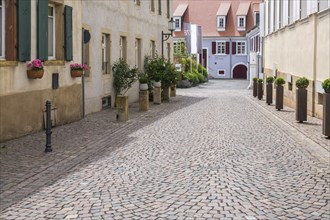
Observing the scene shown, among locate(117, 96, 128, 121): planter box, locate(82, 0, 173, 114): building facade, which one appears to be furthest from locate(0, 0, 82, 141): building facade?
locate(82, 0, 173, 114): building facade

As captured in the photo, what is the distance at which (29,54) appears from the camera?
484 inches

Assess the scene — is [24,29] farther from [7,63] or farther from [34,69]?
[7,63]

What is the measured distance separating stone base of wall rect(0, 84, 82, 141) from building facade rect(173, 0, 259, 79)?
51034 millimetres

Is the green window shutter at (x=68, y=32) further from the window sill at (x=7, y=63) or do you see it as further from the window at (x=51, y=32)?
the window sill at (x=7, y=63)

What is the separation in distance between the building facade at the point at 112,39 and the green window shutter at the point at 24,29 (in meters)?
5.41

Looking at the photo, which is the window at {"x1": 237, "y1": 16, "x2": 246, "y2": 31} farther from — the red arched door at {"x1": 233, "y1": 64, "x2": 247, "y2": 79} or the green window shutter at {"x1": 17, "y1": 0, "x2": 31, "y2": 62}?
the green window shutter at {"x1": 17, "y1": 0, "x2": 31, "y2": 62}

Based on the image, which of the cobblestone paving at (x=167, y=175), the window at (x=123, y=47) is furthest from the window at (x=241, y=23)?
the cobblestone paving at (x=167, y=175)

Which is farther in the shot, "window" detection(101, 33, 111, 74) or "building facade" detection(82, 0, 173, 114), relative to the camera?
"window" detection(101, 33, 111, 74)

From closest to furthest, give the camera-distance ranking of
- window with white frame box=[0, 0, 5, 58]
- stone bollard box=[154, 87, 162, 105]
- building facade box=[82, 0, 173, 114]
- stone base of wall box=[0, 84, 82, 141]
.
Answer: stone base of wall box=[0, 84, 82, 141] → window with white frame box=[0, 0, 5, 58] → building facade box=[82, 0, 173, 114] → stone bollard box=[154, 87, 162, 105]

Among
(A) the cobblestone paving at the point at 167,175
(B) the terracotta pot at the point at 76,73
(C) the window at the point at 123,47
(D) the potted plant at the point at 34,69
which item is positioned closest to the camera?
(A) the cobblestone paving at the point at 167,175

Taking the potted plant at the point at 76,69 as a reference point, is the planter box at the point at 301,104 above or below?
below

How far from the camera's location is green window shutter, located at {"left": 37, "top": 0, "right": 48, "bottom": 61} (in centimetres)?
1295

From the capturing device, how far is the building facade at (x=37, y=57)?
11.7m

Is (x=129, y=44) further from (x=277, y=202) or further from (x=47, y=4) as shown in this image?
(x=277, y=202)
